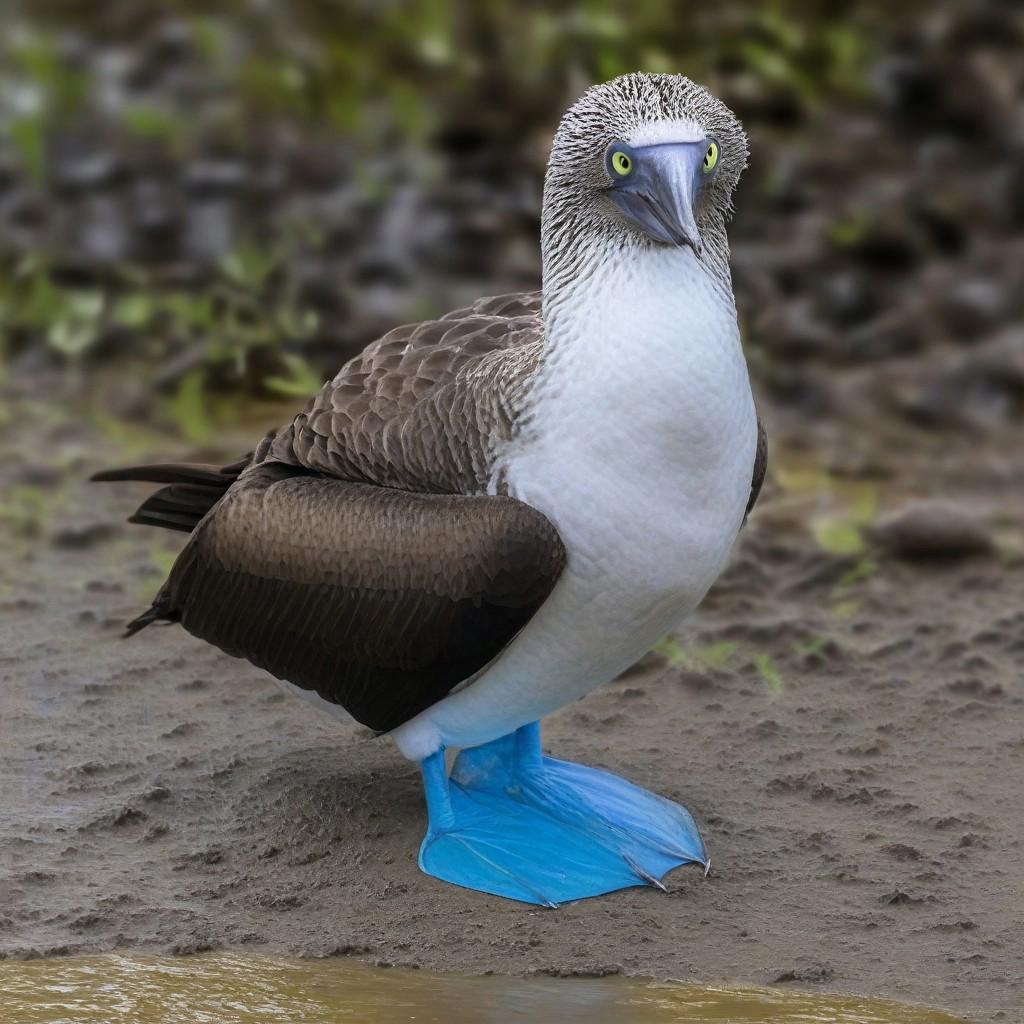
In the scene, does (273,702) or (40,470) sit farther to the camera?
(40,470)

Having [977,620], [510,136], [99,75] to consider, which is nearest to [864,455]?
[977,620]

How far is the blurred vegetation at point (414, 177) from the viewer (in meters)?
8.70

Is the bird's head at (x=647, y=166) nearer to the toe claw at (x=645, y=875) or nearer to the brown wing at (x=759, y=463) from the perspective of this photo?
the brown wing at (x=759, y=463)

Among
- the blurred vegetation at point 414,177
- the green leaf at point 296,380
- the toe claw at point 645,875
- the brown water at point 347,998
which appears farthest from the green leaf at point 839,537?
the brown water at point 347,998

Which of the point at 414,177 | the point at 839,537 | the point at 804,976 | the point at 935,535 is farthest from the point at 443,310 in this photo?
the point at 804,976

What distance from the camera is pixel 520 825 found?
16.3 feet

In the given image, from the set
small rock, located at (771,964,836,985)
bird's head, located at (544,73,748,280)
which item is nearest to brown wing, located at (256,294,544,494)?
bird's head, located at (544,73,748,280)

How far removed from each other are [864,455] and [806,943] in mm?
3618

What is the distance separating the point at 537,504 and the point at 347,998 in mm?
1125

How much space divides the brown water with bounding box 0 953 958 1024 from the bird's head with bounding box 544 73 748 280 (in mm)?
1598

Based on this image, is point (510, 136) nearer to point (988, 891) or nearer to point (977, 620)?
point (977, 620)

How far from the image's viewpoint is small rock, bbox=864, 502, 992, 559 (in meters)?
6.90

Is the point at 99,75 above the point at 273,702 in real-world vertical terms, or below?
above

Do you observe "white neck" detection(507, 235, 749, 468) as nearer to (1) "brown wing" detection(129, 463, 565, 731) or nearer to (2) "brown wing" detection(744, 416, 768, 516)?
(1) "brown wing" detection(129, 463, 565, 731)
